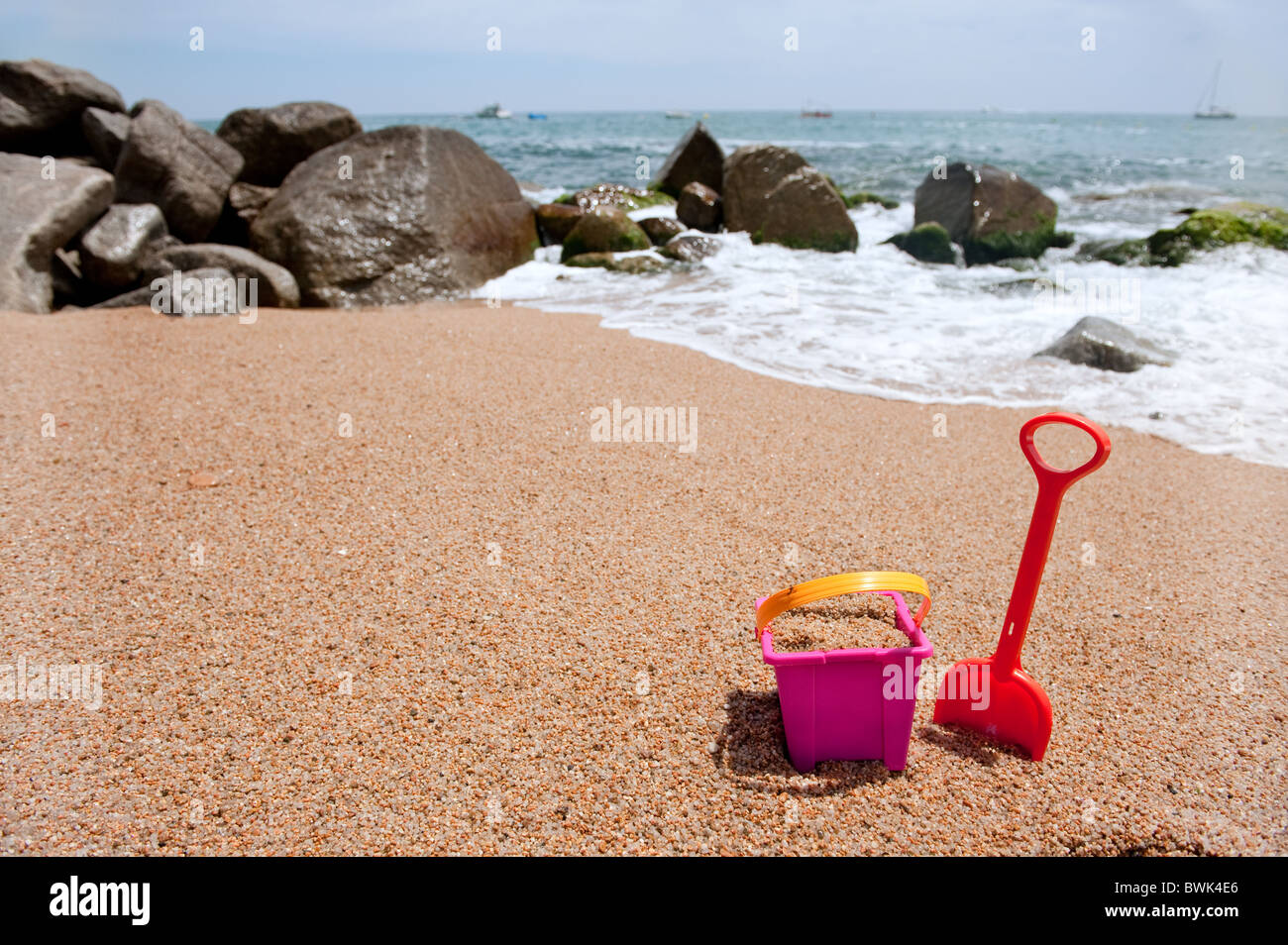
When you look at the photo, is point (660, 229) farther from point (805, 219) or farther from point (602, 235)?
point (805, 219)

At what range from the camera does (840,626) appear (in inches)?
98.6

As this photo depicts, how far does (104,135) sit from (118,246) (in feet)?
8.30

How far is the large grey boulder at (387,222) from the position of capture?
7785 millimetres

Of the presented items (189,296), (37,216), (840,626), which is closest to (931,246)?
(189,296)

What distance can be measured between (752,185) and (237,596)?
35.0 feet

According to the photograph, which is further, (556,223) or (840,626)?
(556,223)

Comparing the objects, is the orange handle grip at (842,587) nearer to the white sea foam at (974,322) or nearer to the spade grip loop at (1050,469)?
the spade grip loop at (1050,469)

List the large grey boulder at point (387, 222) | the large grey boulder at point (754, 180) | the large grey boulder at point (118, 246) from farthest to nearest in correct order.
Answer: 1. the large grey boulder at point (754, 180)
2. the large grey boulder at point (387, 222)
3. the large grey boulder at point (118, 246)

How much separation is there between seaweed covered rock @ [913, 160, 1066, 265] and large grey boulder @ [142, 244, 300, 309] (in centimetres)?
971

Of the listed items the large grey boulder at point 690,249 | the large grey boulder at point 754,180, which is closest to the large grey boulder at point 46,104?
the large grey boulder at point 690,249

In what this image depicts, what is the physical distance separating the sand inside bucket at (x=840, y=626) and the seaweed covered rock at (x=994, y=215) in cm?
1080

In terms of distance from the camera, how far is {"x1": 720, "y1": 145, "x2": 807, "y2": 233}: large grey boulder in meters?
11.8

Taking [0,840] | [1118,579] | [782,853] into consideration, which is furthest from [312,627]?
[1118,579]
